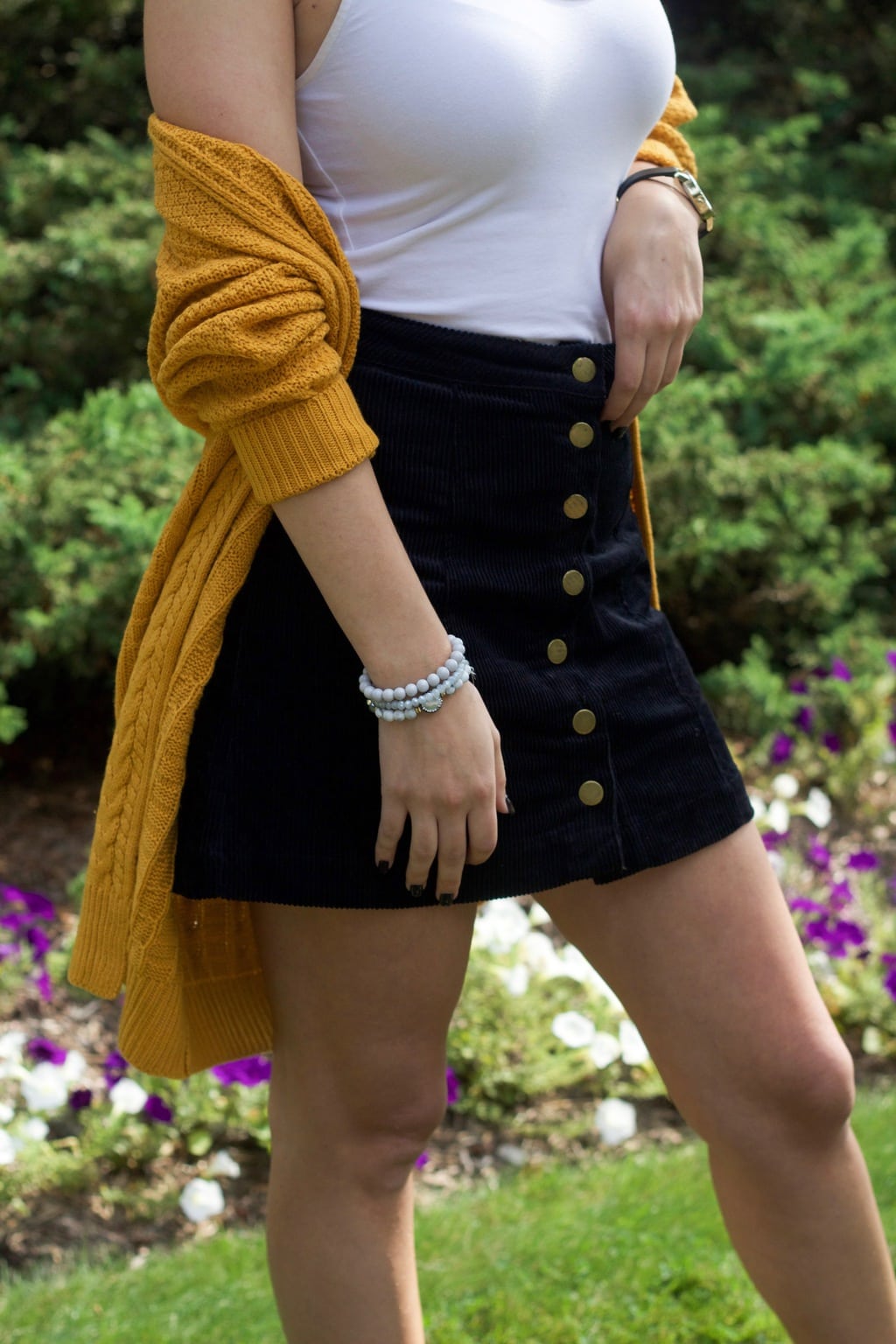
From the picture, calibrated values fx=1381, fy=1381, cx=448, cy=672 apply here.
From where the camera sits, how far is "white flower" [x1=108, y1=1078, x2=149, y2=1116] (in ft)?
7.92

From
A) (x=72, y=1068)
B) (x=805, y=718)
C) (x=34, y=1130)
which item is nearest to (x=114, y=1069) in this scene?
(x=72, y=1068)

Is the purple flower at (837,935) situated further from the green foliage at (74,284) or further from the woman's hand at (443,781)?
the green foliage at (74,284)

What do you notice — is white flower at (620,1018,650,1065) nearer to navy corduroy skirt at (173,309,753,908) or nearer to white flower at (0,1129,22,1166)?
white flower at (0,1129,22,1166)

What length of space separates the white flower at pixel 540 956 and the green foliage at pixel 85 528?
47.2 inches

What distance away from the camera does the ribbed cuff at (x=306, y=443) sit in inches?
45.7

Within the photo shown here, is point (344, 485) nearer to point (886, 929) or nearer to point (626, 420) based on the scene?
point (626, 420)

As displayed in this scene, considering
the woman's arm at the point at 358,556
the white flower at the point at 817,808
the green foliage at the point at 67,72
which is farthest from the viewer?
the green foliage at the point at 67,72

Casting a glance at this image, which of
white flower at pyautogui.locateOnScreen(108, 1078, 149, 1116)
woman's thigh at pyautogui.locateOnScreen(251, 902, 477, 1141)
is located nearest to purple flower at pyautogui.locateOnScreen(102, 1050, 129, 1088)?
white flower at pyautogui.locateOnScreen(108, 1078, 149, 1116)

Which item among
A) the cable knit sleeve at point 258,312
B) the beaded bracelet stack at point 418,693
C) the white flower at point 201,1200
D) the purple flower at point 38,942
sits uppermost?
the cable knit sleeve at point 258,312

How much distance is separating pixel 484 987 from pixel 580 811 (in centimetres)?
160

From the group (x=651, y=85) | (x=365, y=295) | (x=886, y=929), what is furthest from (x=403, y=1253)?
(x=886, y=929)

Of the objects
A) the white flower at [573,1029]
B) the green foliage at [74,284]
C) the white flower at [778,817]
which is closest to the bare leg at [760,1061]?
the white flower at [573,1029]

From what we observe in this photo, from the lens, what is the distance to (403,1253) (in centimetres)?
140

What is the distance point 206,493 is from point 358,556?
25 centimetres
